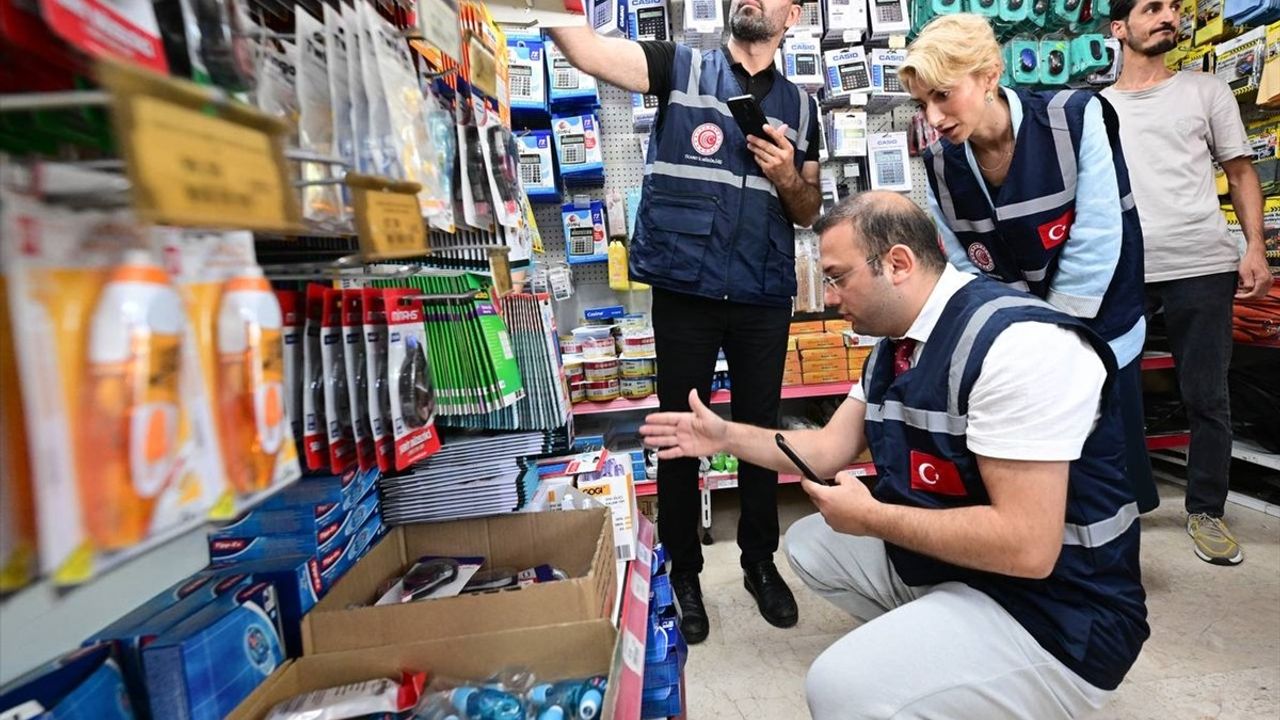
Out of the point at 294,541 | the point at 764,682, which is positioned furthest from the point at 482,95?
the point at 764,682

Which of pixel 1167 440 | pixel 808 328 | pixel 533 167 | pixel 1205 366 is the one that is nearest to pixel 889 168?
pixel 808 328

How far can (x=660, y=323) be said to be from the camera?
213cm

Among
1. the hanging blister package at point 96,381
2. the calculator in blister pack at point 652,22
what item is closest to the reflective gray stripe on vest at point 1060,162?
the calculator in blister pack at point 652,22

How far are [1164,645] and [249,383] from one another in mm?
2609

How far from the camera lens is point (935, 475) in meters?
1.27

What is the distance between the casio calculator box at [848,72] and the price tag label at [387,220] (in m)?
3.03

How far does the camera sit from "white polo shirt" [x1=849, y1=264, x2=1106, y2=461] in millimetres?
1096

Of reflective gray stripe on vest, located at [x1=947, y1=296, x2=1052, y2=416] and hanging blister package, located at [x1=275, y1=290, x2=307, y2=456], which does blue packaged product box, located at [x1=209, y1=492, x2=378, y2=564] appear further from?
reflective gray stripe on vest, located at [x1=947, y1=296, x2=1052, y2=416]

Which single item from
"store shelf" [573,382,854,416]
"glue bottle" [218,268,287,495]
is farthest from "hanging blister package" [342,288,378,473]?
"store shelf" [573,382,854,416]

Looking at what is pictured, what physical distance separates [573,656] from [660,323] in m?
1.31

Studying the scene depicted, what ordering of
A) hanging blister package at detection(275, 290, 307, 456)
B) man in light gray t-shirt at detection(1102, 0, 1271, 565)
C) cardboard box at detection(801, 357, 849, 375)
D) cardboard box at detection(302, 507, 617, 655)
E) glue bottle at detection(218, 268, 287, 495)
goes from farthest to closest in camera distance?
cardboard box at detection(801, 357, 849, 375) < man in light gray t-shirt at detection(1102, 0, 1271, 565) < cardboard box at detection(302, 507, 617, 655) < hanging blister package at detection(275, 290, 307, 456) < glue bottle at detection(218, 268, 287, 495)

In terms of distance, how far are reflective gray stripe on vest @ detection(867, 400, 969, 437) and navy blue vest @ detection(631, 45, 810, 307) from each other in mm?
779

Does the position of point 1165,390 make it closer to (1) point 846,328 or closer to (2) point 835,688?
(1) point 846,328

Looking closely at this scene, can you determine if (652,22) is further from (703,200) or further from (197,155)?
(197,155)
